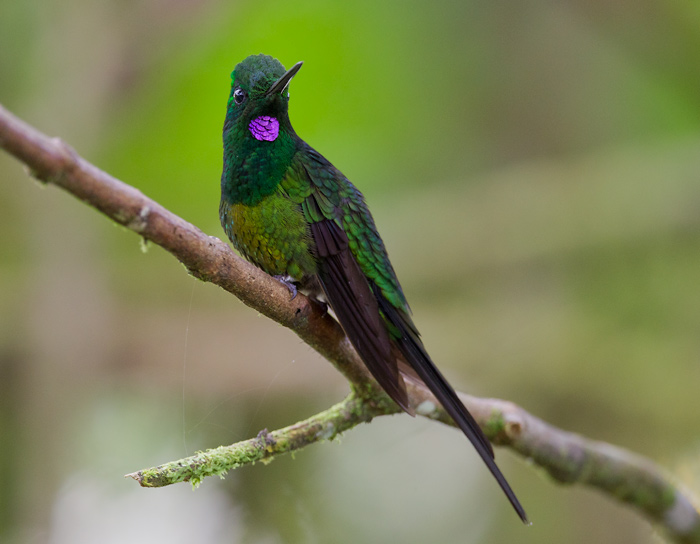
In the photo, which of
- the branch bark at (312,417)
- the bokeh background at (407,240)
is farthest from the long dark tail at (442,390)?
the bokeh background at (407,240)

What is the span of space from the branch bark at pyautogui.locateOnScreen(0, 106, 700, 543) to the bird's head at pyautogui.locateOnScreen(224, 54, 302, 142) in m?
0.76

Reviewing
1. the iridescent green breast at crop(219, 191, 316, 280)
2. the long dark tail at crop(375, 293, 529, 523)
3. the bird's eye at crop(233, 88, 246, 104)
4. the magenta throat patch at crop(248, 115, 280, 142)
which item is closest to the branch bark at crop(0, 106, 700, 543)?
the long dark tail at crop(375, 293, 529, 523)

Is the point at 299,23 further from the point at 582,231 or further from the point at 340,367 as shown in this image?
the point at 340,367

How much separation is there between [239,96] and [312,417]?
1.27 m

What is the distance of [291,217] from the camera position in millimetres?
2756

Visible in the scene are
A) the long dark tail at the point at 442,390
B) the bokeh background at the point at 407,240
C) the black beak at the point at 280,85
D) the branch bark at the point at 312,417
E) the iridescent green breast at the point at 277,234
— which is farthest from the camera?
the bokeh background at the point at 407,240

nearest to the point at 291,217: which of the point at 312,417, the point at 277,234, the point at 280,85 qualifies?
the point at 277,234

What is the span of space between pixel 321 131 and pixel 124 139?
1614 mm

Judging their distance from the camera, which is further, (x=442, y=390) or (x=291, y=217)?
(x=291, y=217)

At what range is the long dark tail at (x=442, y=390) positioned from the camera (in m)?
2.27

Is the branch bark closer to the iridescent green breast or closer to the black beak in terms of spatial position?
the iridescent green breast

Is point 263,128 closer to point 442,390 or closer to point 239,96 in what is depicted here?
point 239,96

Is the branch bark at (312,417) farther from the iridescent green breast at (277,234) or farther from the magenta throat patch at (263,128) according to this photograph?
the magenta throat patch at (263,128)

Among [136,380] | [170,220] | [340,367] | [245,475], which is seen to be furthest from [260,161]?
[136,380]
